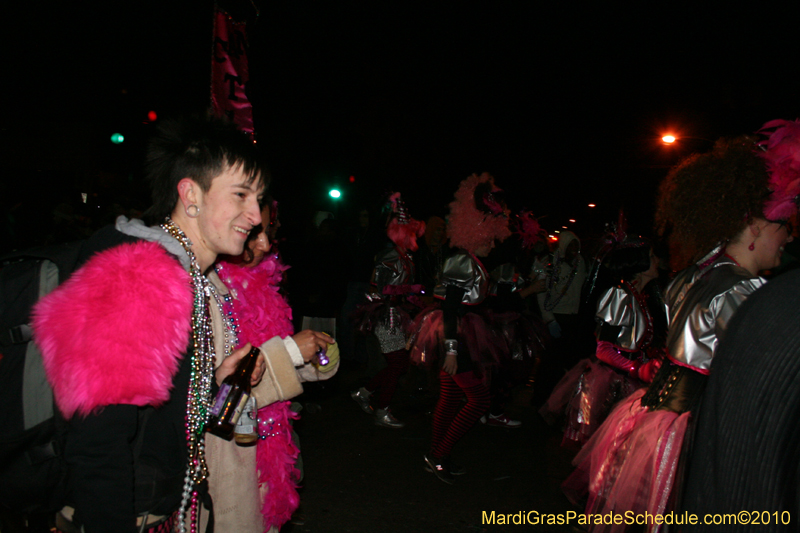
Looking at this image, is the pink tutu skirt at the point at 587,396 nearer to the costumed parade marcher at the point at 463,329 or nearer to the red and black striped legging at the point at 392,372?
the costumed parade marcher at the point at 463,329

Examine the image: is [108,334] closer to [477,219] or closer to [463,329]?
[463,329]

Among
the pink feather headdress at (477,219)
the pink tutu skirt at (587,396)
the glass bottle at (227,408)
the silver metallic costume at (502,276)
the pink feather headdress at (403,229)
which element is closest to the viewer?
the glass bottle at (227,408)

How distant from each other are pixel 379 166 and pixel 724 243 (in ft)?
40.7

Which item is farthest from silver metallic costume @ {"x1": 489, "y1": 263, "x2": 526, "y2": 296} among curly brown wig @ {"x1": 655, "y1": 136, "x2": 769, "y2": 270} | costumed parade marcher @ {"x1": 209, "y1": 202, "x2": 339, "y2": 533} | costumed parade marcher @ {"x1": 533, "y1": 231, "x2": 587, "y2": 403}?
costumed parade marcher @ {"x1": 209, "y1": 202, "x2": 339, "y2": 533}

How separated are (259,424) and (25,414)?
111cm

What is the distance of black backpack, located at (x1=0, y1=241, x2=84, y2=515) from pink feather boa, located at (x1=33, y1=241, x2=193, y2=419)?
0.08 meters

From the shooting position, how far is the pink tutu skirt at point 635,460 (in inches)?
93.5

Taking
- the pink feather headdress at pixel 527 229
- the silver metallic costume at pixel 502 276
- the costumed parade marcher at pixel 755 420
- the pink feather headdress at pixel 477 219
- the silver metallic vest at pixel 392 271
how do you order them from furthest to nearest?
the pink feather headdress at pixel 527 229
the silver metallic vest at pixel 392 271
the silver metallic costume at pixel 502 276
the pink feather headdress at pixel 477 219
the costumed parade marcher at pixel 755 420

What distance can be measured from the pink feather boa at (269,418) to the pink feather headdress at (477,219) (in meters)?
2.56

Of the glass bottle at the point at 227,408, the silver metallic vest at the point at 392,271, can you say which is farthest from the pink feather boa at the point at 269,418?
the silver metallic vest at the point at 392,271

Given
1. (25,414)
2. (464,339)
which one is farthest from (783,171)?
(25,414)

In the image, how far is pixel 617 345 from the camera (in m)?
3.88

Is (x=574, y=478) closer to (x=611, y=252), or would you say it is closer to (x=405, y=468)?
(x=405, y=468)

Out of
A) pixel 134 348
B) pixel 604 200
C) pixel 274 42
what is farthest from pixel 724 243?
pixel 604 200
